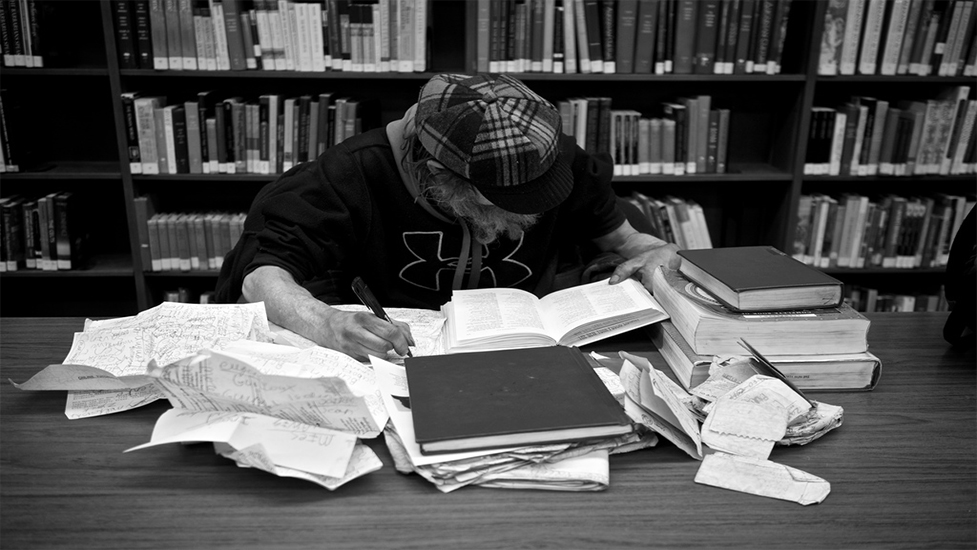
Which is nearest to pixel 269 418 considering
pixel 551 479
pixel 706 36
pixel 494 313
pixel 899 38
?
pixel 551 479

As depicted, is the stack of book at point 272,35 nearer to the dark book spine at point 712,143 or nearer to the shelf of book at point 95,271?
the shelf of book at point 95,271

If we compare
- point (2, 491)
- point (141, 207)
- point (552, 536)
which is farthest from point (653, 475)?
point (141, 207)

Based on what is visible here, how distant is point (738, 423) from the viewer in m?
0.95

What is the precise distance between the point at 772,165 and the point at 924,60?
64cm

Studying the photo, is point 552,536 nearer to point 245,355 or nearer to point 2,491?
point 245,355

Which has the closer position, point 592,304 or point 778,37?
point 592,304

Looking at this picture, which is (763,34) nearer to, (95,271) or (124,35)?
(124,35)

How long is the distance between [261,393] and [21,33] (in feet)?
7.58

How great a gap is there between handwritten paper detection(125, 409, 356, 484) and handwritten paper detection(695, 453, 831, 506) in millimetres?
428

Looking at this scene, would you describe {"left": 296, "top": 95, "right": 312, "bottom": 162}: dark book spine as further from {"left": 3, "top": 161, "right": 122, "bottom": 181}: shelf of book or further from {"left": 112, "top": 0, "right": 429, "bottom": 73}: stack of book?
{"left": 3, "top": 161, "right": 122, "bottom": 181}: shelf of book

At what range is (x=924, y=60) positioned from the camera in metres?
2.76

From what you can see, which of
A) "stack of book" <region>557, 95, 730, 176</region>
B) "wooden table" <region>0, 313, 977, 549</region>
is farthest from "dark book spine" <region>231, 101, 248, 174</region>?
"wooden table" <region>0, 313, 977, 549</region>

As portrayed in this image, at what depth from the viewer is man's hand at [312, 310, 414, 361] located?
44.6 inches

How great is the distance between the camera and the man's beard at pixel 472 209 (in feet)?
4.35
